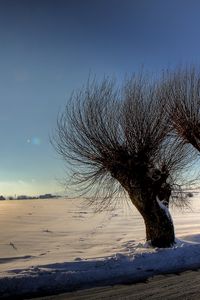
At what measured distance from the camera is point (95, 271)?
9.31m

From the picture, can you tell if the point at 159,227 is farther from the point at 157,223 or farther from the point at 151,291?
the point at 151,291

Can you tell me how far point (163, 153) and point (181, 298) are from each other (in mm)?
A: 8174

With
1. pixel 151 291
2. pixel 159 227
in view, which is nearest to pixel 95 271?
pixel 151 291

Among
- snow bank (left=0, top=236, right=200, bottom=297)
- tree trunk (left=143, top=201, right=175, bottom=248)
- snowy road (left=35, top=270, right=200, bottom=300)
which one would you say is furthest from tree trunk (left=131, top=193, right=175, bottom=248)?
snowy road (left=35, top=270, right=200, bottom=300)

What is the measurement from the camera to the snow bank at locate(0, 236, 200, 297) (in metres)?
7.87

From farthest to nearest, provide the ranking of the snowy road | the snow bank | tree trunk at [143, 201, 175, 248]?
1. tree trunk at [143, 201, 175, 248]
2. the snow bank
3. the snowy road

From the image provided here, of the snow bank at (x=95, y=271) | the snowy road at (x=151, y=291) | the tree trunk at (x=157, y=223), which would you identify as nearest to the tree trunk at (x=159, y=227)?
the tree trunk at (x=157, y=223)

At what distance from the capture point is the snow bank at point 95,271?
7.87 m

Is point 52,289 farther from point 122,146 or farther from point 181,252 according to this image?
point 122,146

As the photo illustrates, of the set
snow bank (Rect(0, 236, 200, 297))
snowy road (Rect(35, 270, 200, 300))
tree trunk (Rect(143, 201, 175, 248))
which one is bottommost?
snowy road (Rect(35, 270, 200, 300))

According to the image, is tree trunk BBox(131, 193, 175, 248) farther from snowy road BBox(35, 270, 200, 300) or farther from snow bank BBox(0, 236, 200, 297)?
snowy road BBox(35, 270, 200, 300)

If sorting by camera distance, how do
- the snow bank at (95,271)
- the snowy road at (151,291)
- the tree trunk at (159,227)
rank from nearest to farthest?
1. the snowy road at (151,291)
2. the snow bank at (95,271)
3. the tree trunk at (159,227)

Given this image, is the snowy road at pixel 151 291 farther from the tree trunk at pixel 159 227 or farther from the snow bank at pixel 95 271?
the tree trunk at pixel 159 227

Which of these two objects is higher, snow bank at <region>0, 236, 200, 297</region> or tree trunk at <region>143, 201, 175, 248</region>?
tree trunk at <region>143, 201, 175, 248</region>
